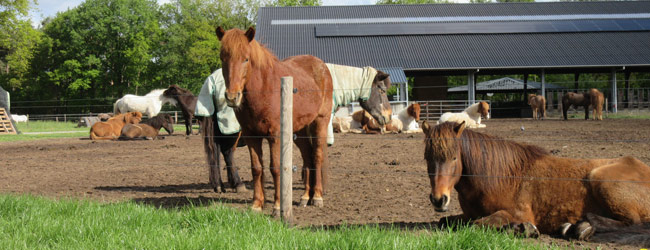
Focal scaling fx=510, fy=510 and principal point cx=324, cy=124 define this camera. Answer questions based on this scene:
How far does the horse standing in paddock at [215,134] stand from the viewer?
237 inches

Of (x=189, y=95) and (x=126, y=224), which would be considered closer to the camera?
(x=126, y=224)

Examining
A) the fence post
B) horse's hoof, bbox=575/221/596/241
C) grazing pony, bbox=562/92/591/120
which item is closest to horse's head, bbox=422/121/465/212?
horse's hoof, bbox=575/221/596/241

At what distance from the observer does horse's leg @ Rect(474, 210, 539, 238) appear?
382 cm

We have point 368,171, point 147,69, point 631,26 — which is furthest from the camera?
point 147,69

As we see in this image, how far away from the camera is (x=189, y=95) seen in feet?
53.9

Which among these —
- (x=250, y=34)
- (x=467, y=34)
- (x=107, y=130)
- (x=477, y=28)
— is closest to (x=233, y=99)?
(x=250, y=34)

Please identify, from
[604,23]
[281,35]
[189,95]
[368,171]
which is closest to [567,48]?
[604,23]

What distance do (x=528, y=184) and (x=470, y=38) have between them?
2963 centimetres

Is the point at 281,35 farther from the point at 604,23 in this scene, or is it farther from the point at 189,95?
the point at 604,23

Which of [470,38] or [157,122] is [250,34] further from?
[470,38]

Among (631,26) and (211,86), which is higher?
(631,26)

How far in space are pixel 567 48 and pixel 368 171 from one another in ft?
85.4

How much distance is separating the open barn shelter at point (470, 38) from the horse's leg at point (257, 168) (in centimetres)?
2238

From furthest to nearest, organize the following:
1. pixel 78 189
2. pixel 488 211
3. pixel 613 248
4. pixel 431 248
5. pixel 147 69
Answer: pixel 147 69
pixel 78 189
pixel 488 211
pixel 613 248
pixel 431 248
